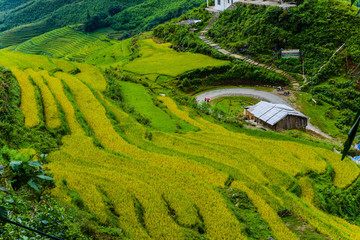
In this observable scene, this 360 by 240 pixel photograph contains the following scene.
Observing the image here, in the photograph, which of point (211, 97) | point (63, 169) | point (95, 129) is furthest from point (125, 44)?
point (63, 169)

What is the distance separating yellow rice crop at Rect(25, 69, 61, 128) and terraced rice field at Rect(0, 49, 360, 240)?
0.06 metres

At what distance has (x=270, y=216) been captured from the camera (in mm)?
9672

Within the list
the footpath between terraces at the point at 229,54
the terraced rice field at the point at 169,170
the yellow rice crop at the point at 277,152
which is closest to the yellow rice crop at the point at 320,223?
the terraced rice field at the point at 169,170

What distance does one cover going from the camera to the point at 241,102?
28.9 metres

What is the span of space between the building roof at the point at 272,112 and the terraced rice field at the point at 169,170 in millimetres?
4838

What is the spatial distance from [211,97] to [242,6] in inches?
715

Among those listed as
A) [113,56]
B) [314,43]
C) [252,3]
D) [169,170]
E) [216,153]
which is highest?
[252,3]

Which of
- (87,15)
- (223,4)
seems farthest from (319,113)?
(87,15)

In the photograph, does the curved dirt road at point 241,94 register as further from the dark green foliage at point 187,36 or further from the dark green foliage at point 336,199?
the dark green foliage at point 336,199

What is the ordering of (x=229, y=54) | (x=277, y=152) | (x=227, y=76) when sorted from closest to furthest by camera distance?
1. (x=277, y=152)
2. (x=227, y=76)
3. (x=229, y=54)

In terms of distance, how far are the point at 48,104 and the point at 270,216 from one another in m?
13.7

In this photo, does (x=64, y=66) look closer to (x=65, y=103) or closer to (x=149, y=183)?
(x=65, y=103)

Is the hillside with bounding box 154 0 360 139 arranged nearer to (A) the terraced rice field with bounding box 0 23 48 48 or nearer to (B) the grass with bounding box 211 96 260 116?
(B) the grass with bounding box 211 96 260 116

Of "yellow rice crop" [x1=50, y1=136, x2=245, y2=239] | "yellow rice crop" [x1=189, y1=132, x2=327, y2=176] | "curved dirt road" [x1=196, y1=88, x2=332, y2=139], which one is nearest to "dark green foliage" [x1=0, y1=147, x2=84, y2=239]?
"yellow rice crop" [x1=50, y1=136, x2=245, y2=239]
